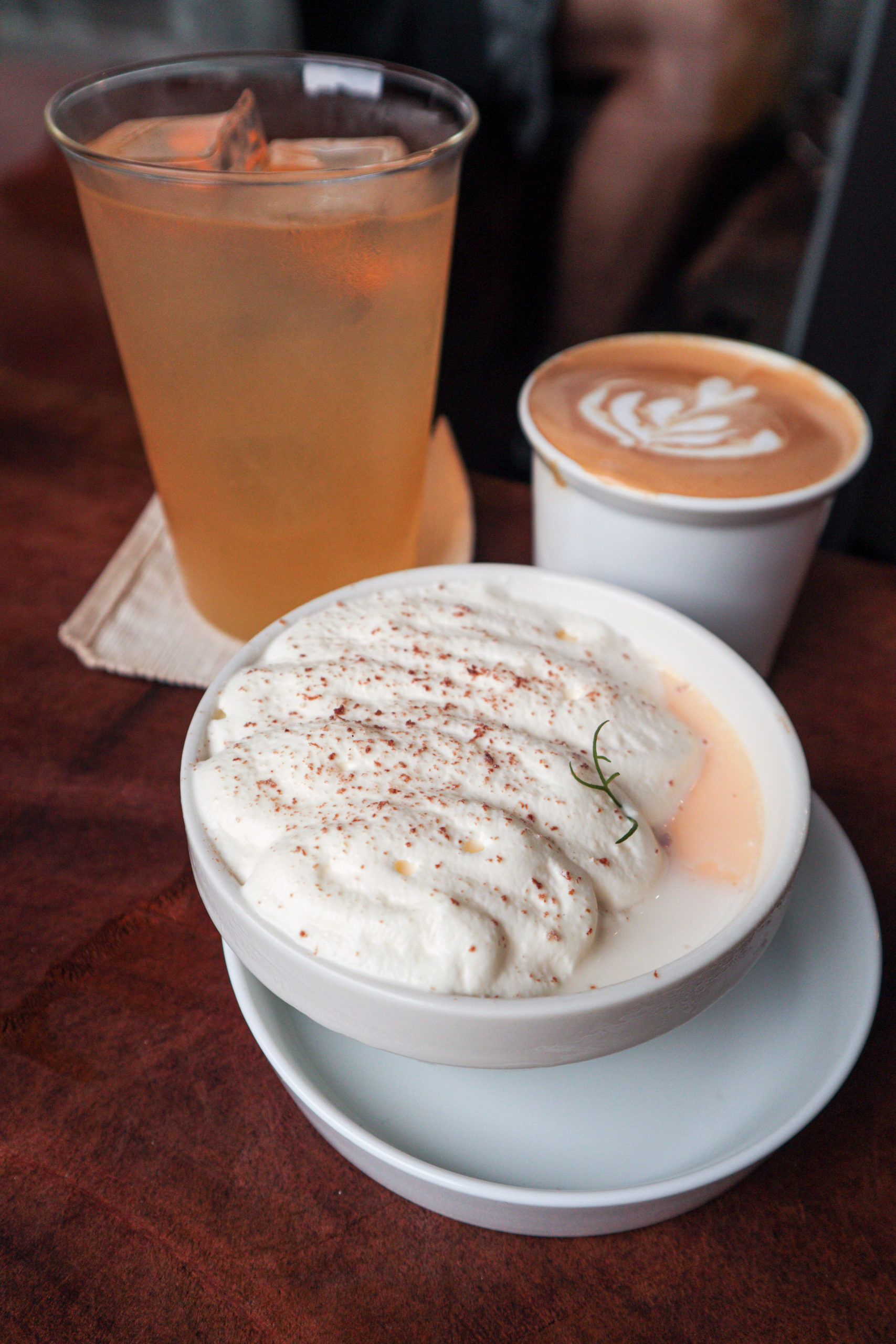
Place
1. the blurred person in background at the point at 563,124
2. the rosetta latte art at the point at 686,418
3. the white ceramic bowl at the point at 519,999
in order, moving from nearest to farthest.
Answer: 1. the white ceramic bowl at the point at 519,999
2. the rosetta latte art at the point at 686,418
3. the blurred person in background at the point at 563,124

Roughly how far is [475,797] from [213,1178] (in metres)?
0.24

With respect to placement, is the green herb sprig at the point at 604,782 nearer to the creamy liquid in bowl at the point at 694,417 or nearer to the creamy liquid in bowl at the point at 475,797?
the creamy liquid in bowl at the point at 475,797

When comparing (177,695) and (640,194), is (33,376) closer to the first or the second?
(177,695)

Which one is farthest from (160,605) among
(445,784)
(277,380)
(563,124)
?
(563,124)

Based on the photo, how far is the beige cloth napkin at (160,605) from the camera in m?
0.82

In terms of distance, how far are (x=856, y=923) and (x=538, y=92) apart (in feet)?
6.73

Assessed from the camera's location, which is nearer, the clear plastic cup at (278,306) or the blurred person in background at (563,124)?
the clear plastic cup at (278,306)

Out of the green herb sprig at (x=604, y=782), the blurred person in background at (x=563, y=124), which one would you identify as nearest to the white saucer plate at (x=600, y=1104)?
the green herb sprig at (x=604, y=782)

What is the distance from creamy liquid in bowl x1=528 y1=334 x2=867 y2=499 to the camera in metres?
0.73

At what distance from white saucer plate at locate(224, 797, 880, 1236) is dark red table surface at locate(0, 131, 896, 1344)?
0.02 metres

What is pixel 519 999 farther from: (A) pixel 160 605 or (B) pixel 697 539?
(A) pixel 160 605

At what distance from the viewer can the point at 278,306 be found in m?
0.68

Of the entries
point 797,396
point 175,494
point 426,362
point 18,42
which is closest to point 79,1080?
point 175,494

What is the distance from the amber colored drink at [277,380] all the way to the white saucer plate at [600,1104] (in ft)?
1.18
